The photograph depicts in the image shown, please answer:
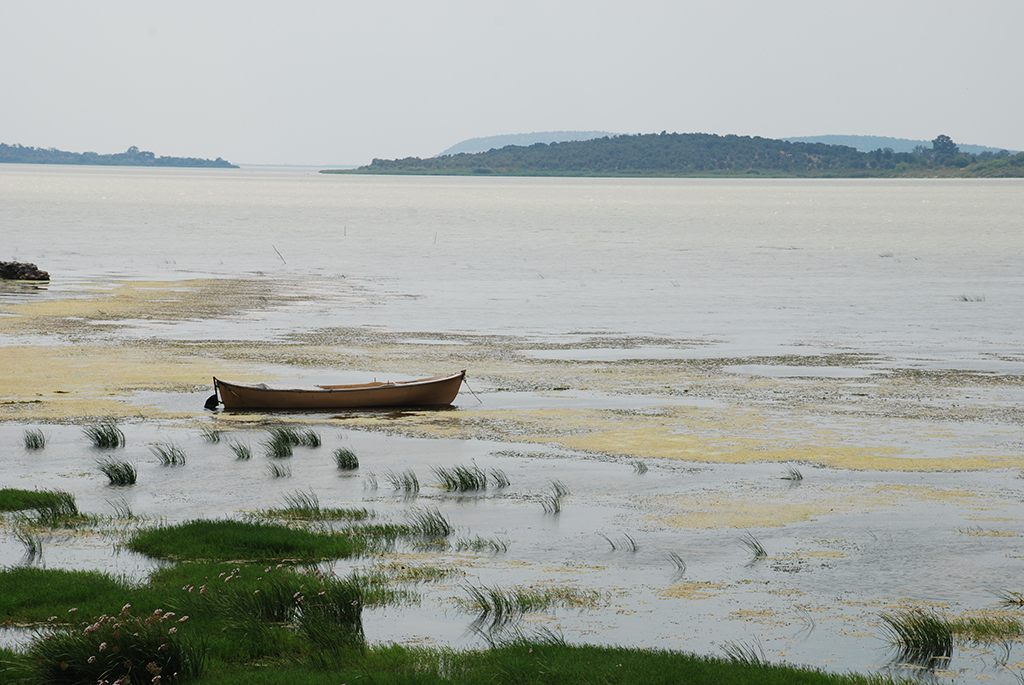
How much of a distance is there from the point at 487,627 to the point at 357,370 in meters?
17.4

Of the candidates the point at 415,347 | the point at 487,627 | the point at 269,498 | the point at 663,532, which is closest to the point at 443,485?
the point at 269,498

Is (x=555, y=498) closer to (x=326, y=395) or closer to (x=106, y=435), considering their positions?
(x=326, y=395)

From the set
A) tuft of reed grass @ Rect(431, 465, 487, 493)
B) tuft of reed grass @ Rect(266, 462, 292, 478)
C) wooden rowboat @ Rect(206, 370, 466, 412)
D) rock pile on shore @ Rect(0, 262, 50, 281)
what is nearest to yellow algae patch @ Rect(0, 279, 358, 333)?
rock pile on shore @ Rect(0, 262, 50, 281)

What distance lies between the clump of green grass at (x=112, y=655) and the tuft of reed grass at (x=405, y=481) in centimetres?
797

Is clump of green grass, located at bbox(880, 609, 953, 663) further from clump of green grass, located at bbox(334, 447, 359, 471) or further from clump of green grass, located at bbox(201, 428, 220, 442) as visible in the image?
clump of green grass, located at bbox(201, 428, 220, 442)

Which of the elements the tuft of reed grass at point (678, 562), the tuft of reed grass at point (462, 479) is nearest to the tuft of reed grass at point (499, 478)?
the tuft of reed grass at point (462, 479)

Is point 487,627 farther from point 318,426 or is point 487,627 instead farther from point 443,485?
point 318,426

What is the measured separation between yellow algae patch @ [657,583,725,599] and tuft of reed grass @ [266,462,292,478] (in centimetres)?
738

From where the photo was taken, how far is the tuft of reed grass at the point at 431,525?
14.8 m

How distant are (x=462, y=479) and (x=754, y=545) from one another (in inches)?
187

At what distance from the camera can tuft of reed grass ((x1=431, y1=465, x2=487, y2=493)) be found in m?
17.2

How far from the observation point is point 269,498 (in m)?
16.6

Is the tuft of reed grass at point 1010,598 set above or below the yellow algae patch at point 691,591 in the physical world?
above

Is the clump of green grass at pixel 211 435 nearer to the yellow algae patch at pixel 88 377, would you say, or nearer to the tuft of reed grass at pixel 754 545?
the yellow algae patch at pixel 88 377
